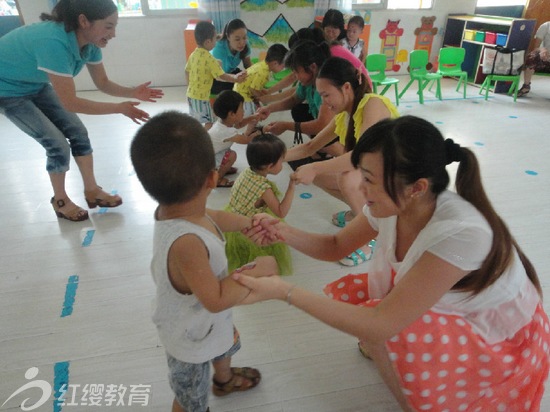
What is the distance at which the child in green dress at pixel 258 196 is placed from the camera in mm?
1919

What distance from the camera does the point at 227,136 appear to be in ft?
9.27

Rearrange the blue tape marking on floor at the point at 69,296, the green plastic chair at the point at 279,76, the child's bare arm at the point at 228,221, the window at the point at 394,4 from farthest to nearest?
the window at the point at 394,4 < the green plastic chair at the point at 279,76 < the blue tape marking on floor at the point at 69,296 < the child's bare arm at the point at 228,221

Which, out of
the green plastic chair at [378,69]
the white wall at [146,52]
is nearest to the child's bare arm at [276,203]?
the green plastic chair at [378,69]

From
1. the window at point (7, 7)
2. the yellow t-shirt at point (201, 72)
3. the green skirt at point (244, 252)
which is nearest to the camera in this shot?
the green skirt at point (244, 252)

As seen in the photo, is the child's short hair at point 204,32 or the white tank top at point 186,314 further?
the child's short hair at point 204,32

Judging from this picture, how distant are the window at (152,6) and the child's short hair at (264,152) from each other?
4.38 meters

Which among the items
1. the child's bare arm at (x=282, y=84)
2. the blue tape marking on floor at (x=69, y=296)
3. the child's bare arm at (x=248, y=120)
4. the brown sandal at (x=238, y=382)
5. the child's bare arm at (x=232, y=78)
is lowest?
the blue tape marking on floor at (x=69, y=296)

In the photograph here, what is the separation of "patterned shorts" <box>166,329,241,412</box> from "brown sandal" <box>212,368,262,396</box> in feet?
0.69

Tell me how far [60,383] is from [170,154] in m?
1.11

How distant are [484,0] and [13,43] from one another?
22.3ft

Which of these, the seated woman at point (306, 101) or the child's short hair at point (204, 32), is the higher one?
the child's short hair at point (204, 32)

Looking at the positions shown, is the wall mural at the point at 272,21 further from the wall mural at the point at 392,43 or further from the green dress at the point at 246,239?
the green dress at the point at 246,239

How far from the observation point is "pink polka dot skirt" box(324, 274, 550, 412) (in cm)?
107

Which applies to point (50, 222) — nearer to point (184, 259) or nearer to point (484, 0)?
point (184, 259)
